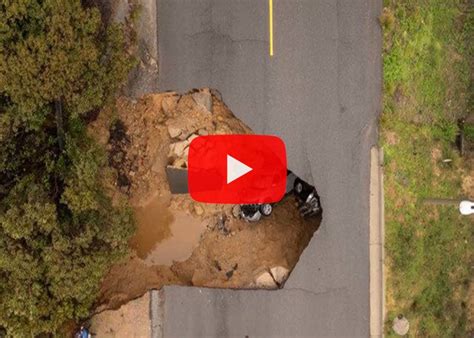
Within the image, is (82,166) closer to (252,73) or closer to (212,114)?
(212,114)

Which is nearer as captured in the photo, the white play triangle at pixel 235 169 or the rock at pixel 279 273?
the rock at pixel 279 273

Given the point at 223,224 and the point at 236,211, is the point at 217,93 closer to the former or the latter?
the point at 236,211

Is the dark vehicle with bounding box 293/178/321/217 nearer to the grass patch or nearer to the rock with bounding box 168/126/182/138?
the grass patch

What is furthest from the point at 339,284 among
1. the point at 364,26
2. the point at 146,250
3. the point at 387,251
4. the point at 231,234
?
the point at 364,26

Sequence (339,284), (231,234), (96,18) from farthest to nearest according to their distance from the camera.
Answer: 1. (231,234)
2. (339,284)
3. (96,18)

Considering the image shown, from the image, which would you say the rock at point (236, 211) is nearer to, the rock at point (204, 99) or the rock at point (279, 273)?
the rock at point (279, 273)
